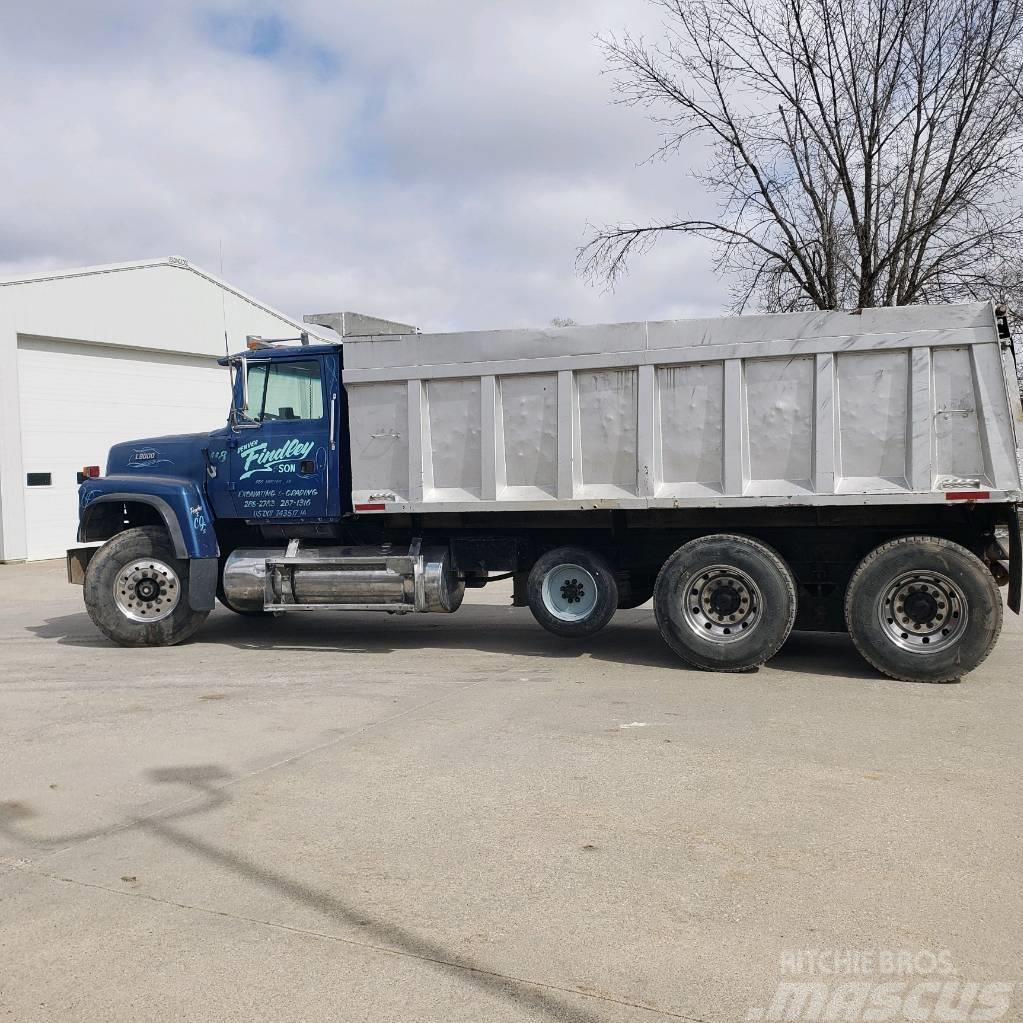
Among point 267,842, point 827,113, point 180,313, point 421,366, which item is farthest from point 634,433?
point 180,313

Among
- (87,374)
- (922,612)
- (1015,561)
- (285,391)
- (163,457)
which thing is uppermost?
(87,374)

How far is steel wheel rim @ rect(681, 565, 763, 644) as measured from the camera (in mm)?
8281

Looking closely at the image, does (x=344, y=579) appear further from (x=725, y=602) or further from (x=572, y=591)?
(x=725, y=602)

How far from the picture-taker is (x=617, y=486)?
8.58 m

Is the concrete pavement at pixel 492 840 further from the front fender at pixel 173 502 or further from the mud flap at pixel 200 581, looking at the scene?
the front fender at pixel 173 502

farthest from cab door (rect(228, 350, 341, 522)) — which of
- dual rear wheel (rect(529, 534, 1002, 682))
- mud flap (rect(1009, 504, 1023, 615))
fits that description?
mud flap (rect(1009, 504, 1023, 615))

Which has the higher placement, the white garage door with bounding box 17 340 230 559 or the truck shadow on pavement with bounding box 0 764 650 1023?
the white garage door with bounding box 17 340 230 559

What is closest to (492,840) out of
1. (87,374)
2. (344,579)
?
(344,579)

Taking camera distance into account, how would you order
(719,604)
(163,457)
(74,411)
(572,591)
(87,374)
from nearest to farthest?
1. (719,604)
2. (572,591)
3. (163,457)
4. (74,411)
5. (87,374)

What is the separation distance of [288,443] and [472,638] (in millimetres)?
2673

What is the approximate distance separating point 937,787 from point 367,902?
305cm

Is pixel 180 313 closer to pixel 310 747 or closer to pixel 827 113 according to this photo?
pixel 827 113

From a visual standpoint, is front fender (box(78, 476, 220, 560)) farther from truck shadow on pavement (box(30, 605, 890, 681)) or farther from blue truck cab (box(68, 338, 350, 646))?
truck shadow on pavement (box(30, 605, 890, 681))

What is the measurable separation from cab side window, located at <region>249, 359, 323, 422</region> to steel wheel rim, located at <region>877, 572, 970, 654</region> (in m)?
5.28
